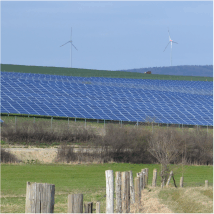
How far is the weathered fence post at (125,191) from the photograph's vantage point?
12.0 meters

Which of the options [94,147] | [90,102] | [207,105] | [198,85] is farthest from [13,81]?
[198,85]

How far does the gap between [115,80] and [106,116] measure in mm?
27848

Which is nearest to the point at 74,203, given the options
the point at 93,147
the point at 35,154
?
the point at 35,154

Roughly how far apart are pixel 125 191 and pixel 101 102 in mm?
42483

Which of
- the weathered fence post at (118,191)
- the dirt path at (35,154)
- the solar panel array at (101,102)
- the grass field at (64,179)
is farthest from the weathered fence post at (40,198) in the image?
the solar panel array at (101,102)

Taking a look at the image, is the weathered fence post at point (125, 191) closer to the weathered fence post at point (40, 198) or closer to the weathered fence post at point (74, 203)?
the weathered fence post at point (74, 203)

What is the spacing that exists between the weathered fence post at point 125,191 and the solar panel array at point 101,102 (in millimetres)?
35908

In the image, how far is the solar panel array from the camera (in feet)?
163

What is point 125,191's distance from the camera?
12.4m

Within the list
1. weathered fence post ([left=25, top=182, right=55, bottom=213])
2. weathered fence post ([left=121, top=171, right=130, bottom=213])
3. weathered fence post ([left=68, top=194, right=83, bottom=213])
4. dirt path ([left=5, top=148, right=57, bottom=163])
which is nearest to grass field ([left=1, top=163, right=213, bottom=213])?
dirt path ([left=5, top=148, right=57, bottom=163])

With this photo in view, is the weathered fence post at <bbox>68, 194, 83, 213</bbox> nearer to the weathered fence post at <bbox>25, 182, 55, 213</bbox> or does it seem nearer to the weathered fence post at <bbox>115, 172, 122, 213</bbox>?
the weathered fence post at <bbox>25, 182, 55, 213</bbox>

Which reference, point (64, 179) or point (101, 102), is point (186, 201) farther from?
point (101, 102)

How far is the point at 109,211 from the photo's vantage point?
1134cm

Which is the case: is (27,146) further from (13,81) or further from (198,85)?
(198,85)
